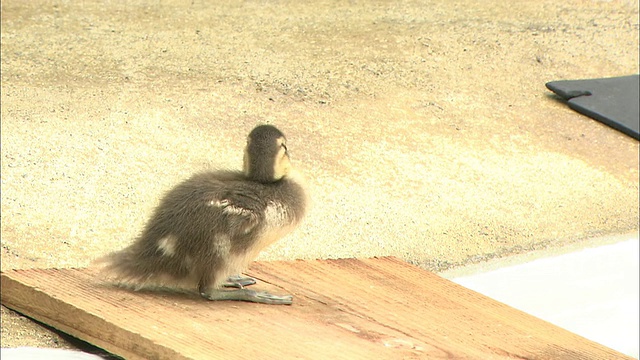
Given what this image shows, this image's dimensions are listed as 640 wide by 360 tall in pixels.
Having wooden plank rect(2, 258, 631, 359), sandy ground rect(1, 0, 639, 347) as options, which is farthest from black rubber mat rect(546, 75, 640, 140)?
wooden plank rect(2, 258, 631, 359)

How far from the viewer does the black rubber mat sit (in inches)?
192

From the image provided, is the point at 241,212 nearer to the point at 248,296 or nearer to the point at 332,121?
the point at 248,296

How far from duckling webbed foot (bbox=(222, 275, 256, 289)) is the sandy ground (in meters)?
0.48

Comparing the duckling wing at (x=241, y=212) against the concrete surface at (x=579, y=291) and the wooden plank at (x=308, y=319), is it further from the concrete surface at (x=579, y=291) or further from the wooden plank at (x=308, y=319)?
the concrete surface at (x=579, y=291)

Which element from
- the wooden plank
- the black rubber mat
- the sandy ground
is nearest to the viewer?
the wooden plank

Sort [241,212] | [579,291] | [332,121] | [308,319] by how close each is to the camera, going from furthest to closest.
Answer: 1. [332,121]
2. [579,291]
3. [308,319]
4. [241,212]

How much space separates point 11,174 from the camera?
130 inches

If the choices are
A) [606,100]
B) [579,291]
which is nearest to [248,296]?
[579,291]

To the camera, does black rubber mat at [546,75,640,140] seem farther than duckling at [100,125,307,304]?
Yes

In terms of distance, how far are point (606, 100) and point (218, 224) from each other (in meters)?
3.80

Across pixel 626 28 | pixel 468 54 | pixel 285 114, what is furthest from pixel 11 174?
pixel 626 28

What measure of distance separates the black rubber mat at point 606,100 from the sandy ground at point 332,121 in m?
0.06

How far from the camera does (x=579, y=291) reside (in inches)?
131

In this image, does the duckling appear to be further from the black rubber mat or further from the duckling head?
the black rubber mat
